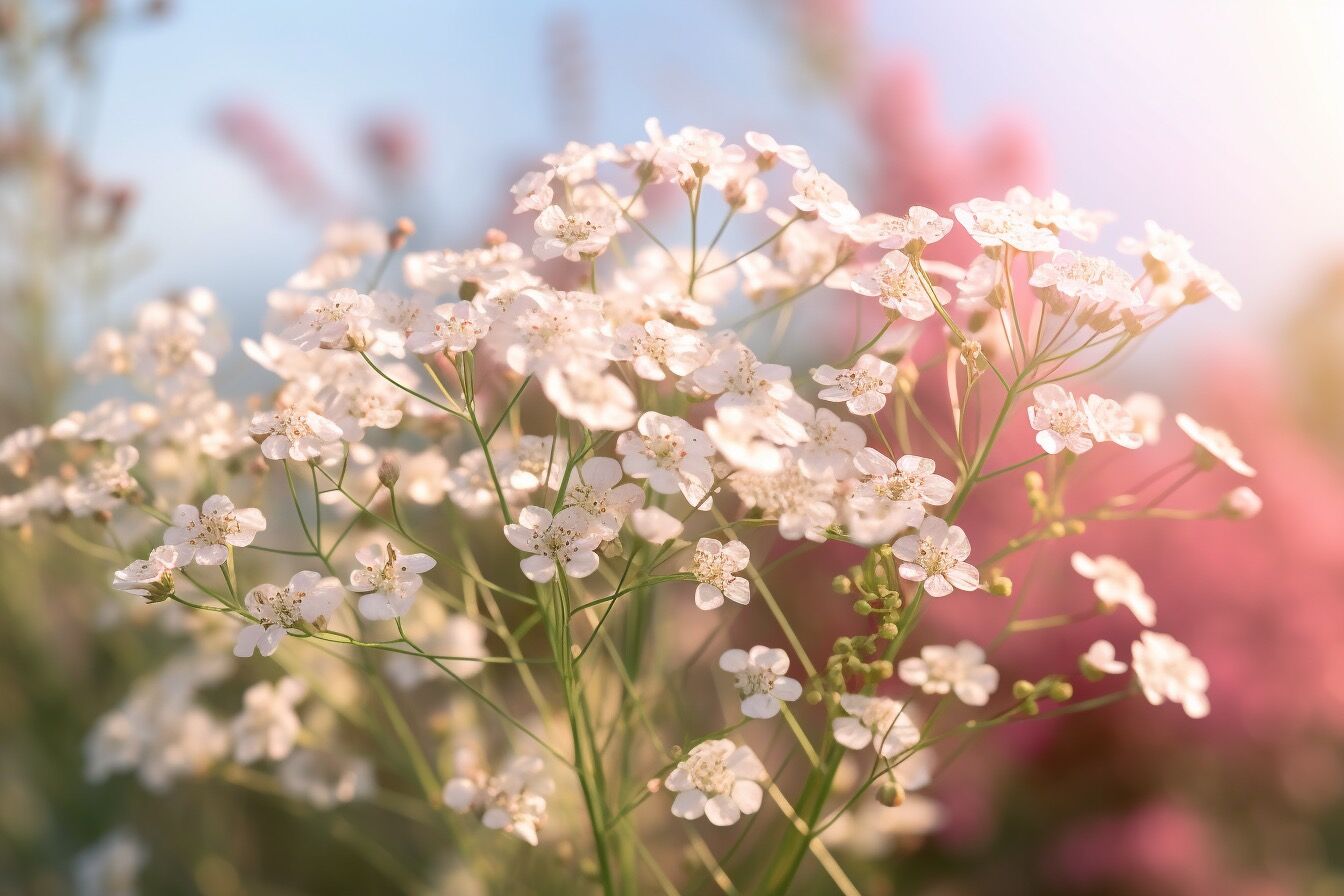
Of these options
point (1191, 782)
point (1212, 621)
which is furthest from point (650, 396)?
point (1191, 782)

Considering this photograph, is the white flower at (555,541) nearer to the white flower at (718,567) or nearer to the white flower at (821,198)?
the white flower at (718,567)

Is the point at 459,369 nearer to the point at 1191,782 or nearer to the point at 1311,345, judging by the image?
the point at 1191,782

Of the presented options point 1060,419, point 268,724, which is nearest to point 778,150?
point 1060,419

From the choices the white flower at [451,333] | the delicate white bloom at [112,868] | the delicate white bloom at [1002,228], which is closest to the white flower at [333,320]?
the white flower at [451,333]

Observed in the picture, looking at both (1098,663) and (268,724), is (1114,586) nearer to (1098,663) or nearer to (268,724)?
(1098,663)

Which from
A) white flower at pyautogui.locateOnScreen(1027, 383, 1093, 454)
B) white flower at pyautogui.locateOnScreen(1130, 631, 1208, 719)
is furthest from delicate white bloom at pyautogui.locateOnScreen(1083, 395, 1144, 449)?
white flower at pyautogui.locateOnScreen(1130, 631, 1208, 719)
